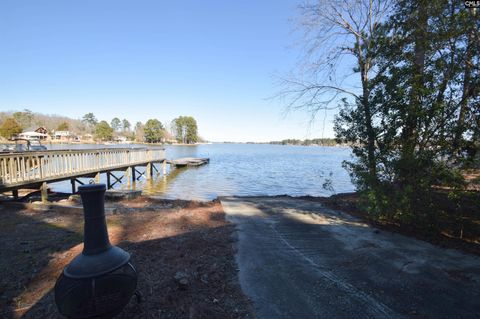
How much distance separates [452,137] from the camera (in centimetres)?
512

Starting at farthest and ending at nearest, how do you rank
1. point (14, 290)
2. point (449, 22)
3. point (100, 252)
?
point (449, 22) → point (14, 290) → point (100, 252)

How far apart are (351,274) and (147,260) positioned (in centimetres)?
293

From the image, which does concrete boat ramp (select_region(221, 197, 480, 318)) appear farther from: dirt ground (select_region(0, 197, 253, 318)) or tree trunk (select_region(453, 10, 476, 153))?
tree trunk (select_region(453, 10, 476, 153))

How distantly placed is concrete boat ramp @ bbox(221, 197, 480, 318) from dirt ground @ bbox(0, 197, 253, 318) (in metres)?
0.36

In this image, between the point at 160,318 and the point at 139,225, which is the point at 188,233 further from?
→ the point at 160,318

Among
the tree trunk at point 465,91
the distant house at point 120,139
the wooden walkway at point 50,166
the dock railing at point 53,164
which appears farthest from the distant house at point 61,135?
the tree trunk at point 465,91

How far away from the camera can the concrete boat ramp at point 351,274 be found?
9.90ft

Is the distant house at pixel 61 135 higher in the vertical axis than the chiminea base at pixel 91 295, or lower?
higher

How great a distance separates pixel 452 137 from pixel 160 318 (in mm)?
5733

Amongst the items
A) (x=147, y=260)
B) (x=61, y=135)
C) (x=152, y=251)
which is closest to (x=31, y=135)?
(x=152, y=251)

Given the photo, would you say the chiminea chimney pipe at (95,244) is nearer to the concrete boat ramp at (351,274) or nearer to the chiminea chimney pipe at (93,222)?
the chiminea chimney pipe at (93,222)

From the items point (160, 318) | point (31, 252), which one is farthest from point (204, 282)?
point (31, 252)

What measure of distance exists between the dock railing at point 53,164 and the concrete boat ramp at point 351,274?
774cm

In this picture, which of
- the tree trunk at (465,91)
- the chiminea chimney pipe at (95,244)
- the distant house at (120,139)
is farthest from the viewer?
the distant house at (120,139)
